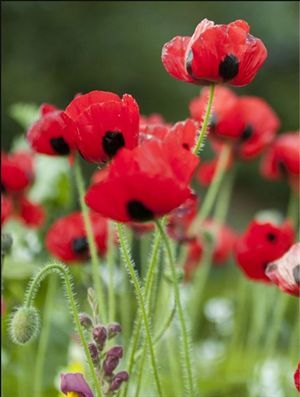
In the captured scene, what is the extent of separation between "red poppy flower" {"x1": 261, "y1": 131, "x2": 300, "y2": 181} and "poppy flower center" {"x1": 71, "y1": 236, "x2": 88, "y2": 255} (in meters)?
0.42

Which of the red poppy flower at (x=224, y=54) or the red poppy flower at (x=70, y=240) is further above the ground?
the red poppy flower at (x=224, y=54)

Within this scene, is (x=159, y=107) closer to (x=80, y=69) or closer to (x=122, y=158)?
(x=80, y=69)

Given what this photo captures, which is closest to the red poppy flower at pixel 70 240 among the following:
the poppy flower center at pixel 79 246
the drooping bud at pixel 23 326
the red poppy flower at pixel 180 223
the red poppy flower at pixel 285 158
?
the poppy flower center at pixel 79 246

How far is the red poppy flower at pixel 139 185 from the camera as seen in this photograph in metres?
0.92

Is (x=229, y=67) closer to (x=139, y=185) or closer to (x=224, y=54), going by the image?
(x=224, y=54)

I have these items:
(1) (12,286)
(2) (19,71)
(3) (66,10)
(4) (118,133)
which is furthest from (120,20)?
(4) (118,133)

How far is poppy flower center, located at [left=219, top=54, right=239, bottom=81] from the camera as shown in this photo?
1.12m

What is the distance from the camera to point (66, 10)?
23.4ft

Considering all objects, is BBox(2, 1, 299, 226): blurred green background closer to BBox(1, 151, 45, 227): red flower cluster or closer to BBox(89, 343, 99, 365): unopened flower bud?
BBox(1, 151, 45, 227): red flower cluster

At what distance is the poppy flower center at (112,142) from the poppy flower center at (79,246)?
0.57 meters

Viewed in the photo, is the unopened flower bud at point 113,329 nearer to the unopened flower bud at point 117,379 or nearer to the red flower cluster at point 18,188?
the unopened flower bud at point 117,379

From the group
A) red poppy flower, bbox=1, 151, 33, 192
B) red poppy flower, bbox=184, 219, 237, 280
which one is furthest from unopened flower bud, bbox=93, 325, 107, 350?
red poppy flower, bbox=184, 219, 237, 280

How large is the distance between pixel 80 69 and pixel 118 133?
5.90 m

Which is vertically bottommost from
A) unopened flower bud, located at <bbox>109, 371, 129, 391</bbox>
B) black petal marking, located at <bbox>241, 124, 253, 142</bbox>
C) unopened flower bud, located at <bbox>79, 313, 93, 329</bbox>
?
unopened flower bud, located at <bbox>109, 371, 129, 391</bbox>
